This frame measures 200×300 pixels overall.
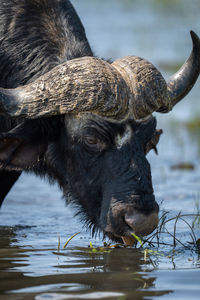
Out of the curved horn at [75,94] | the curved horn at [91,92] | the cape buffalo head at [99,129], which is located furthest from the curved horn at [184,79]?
the curved horn at [75,94]

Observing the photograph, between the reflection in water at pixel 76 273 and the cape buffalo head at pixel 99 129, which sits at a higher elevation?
the cape buffalo head at pixel 99 129

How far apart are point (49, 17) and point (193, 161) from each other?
407 cm

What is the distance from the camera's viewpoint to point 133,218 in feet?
14.6

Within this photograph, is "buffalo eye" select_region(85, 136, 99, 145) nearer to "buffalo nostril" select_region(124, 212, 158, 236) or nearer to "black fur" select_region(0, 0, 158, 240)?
"black fur" select_region(0, 0, 158, 240)

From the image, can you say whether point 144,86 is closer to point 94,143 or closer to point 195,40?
point 94,143

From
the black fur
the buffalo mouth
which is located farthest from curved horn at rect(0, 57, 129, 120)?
the buffalo mouth

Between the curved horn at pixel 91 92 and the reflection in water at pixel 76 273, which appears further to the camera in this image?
the curved horn at pixel 91 92

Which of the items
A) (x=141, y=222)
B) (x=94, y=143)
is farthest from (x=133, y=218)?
(x=94, y=143)

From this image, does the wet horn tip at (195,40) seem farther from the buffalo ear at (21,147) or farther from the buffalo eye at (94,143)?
the buffalo ear at (21,147)

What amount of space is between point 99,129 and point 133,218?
0.66 m

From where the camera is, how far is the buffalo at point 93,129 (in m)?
4.64

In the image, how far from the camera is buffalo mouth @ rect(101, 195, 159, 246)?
4.43 m

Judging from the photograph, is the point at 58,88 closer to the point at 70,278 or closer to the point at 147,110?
the point at 147,110

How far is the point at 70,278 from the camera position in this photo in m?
4.22
